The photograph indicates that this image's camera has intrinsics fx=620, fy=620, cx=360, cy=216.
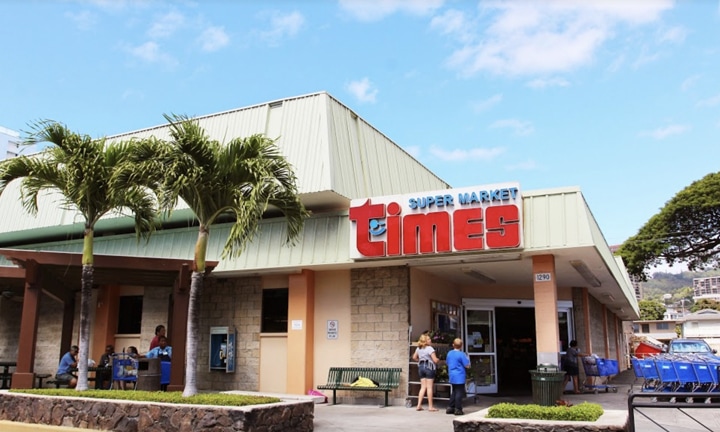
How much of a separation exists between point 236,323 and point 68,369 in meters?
4.50

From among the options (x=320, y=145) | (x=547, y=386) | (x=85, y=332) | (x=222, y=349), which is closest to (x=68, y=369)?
(x=85, y=332)

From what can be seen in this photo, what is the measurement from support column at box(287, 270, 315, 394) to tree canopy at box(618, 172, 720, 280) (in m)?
30.9

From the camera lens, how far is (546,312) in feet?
44.2

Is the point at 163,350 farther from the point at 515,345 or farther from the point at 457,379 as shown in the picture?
the point at 515,345

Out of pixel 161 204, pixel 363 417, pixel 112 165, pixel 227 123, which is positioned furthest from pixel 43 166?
pixel 363 417

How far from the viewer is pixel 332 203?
51.1 feet

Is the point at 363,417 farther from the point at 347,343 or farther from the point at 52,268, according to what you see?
the point at 52,268

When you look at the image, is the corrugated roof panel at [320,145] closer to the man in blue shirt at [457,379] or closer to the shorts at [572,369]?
the man in blue shirt at [457,379]

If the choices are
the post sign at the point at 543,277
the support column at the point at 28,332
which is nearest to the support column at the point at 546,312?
the post sign at the point at 543,277

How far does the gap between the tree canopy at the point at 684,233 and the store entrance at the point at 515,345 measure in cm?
2134

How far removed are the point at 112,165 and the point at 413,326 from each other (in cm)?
797

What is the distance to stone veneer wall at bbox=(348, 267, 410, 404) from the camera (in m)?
15.2

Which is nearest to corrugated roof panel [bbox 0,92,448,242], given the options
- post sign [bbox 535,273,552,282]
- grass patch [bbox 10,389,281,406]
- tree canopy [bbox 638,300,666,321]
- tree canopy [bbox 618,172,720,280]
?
post sign [bbox 535,273,552,282]

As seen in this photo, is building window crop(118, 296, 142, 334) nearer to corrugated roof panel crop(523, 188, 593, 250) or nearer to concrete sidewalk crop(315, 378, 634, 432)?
concrete sidewalk crop(315, 378, 634, 432)
